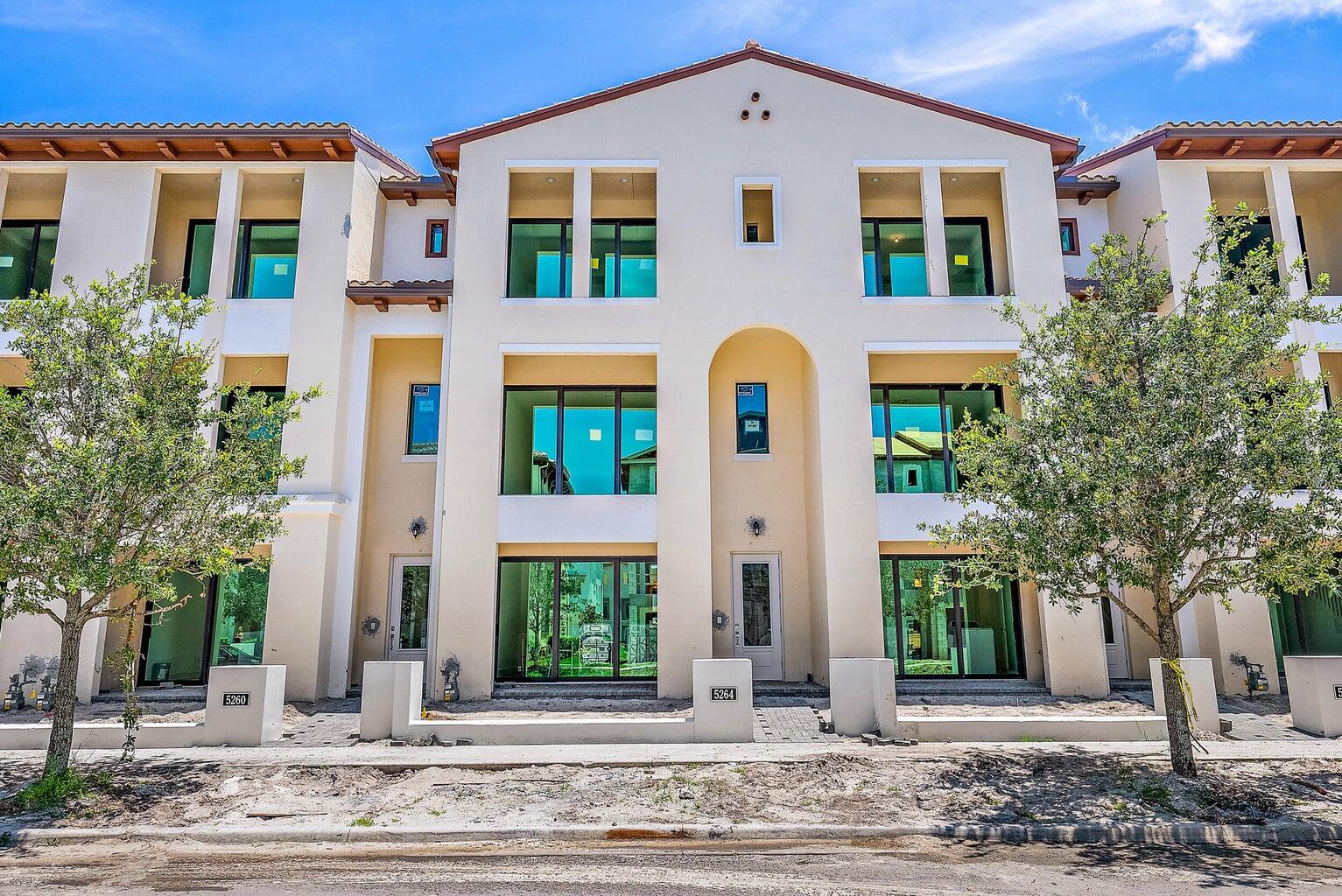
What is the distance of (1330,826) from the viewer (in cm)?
768

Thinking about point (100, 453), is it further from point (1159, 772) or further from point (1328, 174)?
point (1328, 174)

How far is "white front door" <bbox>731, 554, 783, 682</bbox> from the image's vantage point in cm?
1598

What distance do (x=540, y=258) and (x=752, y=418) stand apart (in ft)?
17.9

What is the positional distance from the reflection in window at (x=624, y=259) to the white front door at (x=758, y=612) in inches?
226

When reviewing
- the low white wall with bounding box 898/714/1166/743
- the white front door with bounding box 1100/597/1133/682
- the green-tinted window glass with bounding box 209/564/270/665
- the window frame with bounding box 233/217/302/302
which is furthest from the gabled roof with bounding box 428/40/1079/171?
the low white wall with bounding box 898/714/1166/743

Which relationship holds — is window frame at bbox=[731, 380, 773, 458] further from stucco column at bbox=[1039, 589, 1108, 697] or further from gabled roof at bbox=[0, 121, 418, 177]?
gabled roof at bbox=[0, 121, 418, 177]

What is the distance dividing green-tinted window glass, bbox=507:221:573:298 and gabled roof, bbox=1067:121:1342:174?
1182cm

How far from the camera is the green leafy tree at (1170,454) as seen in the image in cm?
863

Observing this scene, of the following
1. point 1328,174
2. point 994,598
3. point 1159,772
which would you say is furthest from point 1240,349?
point 1328,174

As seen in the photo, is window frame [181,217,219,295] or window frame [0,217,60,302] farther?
window frame [181,217,219,295]

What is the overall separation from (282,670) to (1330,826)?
12.2 meters

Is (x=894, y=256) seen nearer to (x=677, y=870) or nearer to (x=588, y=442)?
(x=588, y=442)

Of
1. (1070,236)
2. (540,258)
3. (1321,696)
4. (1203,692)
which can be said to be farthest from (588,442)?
(1321,696)

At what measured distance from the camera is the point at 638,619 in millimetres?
15328
